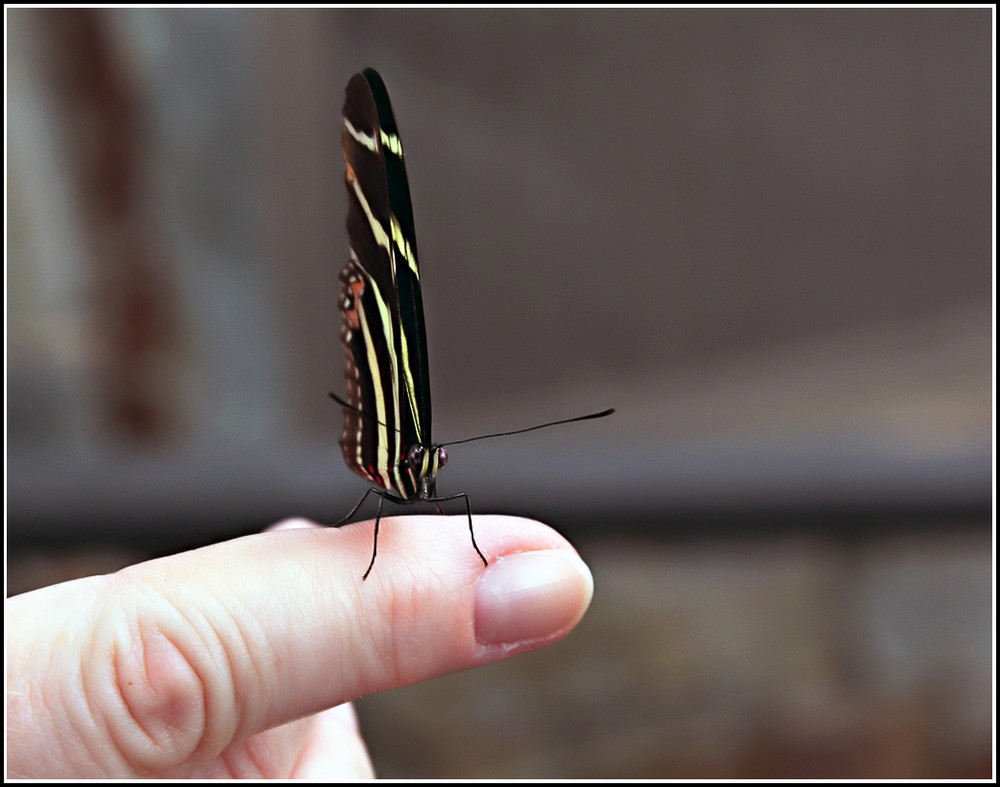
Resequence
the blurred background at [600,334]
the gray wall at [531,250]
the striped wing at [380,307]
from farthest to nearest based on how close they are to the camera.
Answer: the gray wall at [531,250], the blurred background at [600,334], the striped wing at [380,307]

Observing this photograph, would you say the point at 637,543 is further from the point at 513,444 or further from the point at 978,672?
the point at 978,672

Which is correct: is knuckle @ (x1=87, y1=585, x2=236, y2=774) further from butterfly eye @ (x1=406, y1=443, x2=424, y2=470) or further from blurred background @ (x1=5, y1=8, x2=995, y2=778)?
blurred background @ (x1=5, y1=8, x2=995, y2=778)

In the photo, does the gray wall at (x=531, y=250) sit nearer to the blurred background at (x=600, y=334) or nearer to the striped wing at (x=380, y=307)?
the blurred background at (x=600, y=334)

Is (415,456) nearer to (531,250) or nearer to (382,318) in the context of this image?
(382,318)

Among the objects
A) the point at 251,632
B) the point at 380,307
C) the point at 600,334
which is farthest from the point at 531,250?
the point at 251,632

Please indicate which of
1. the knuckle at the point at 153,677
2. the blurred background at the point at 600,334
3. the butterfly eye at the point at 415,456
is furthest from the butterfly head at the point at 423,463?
the blurred background at the point at 600,334

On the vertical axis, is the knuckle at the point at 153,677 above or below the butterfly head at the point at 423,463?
below

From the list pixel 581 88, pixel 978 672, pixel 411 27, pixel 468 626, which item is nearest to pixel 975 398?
pixel 978 672

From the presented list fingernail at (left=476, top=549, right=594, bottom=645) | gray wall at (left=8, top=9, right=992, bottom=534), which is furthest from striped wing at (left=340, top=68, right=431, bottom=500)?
gray wall at (left=8, top=9, right=992, bottom=534)
